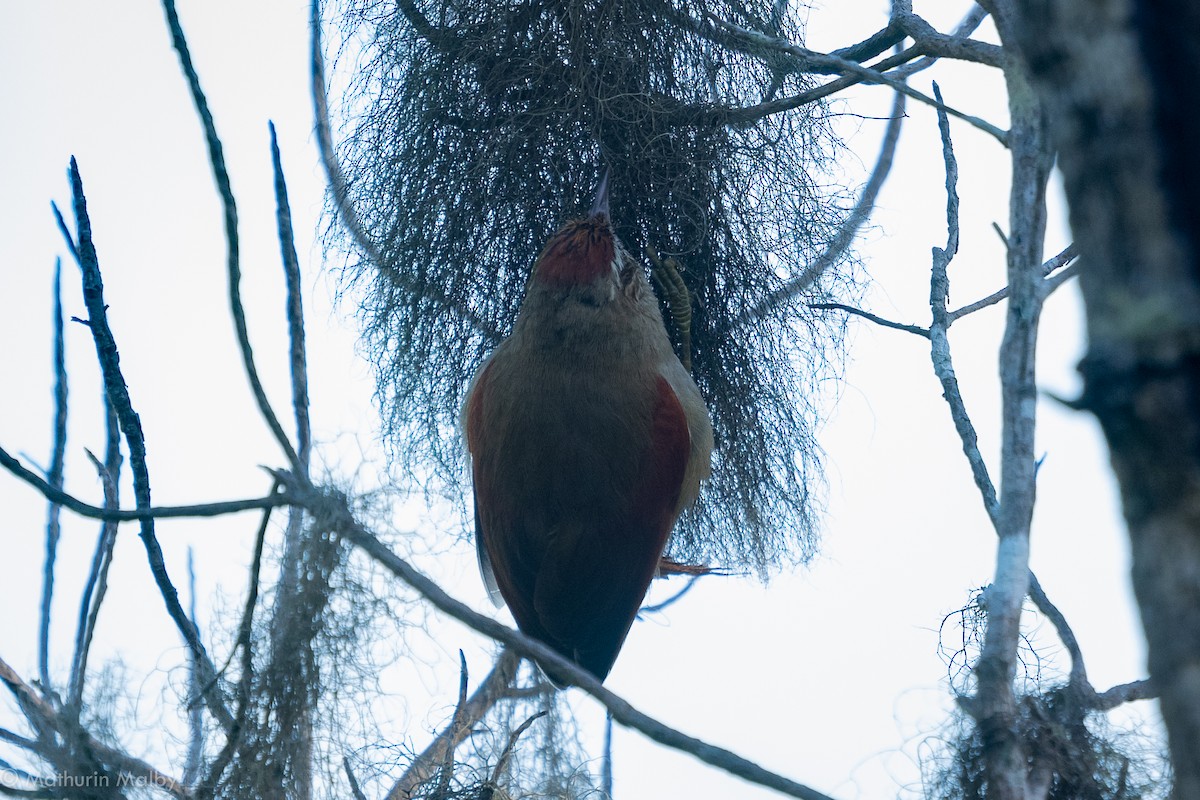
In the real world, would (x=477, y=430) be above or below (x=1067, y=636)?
above

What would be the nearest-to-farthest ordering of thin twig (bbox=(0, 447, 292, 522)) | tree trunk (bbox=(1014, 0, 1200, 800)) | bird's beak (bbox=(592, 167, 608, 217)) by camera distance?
tree trunk (bbox=(1014, 0, 1200, 800)) < thin twig (bbox=(0, 447, 292, 522)) < bird's beak (bbox=(592, 167, 608, 217))

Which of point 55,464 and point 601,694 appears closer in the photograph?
point 601,694

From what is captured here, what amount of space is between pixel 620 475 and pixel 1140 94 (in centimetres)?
169

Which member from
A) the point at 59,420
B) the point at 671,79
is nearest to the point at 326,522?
the point at 59,420

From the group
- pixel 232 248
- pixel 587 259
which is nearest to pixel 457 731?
pixel 587 259

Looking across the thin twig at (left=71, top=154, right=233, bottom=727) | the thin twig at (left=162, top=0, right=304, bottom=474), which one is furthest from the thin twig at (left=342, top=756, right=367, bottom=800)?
the thin twig at (left=162, top=0, right=304, bottom=474)

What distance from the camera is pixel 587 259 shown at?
2041mm

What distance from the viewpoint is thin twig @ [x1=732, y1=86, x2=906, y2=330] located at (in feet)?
7.10

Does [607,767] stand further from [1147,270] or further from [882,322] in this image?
[1147,270]

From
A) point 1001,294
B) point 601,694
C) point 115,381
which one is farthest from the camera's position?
point 1001,294

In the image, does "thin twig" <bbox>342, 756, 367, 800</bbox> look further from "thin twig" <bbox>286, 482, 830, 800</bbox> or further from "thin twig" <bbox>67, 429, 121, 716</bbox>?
"thin twig" <bbox>286, 482, 830, 800</bbox>

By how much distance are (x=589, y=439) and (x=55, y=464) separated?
916 mm

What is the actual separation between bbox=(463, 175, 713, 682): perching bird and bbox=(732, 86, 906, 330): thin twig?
0.19m

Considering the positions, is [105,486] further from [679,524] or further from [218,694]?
[679,524]
